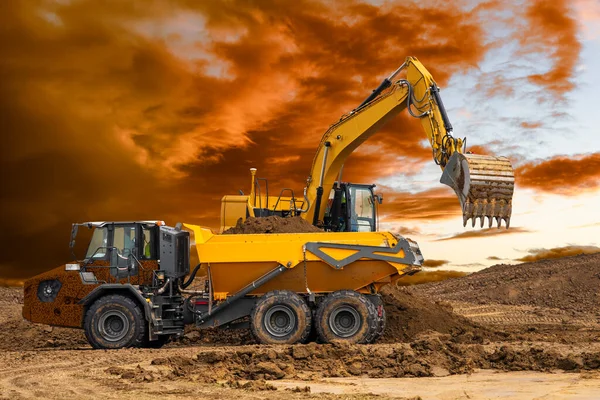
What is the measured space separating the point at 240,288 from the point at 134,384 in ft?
13.2

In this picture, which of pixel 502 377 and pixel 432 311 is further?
pixel 432 311

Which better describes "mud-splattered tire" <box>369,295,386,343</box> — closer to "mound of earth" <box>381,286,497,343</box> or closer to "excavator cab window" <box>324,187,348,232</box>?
"mound of earth" <box>381,286,497,343</box>

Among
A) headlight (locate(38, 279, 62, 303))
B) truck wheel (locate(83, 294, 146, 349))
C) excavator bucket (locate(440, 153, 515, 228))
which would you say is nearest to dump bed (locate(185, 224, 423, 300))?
excavator bucket (locate(440, 153, 515, 228))

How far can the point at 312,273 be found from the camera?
44.7ft

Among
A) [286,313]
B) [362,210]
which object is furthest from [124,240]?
[362,210]

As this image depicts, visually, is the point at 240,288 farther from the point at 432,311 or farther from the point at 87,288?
the point at 432,311

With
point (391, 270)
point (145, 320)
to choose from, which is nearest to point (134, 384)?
point (145, 320)

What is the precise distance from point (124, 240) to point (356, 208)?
5973 millimetres

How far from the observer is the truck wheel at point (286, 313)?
1335cm

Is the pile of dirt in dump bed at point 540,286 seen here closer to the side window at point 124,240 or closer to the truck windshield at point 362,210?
the truck windshield at point 362,210

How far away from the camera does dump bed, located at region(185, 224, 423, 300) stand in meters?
13.5

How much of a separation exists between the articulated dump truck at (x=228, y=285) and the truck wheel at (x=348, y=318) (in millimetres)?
19

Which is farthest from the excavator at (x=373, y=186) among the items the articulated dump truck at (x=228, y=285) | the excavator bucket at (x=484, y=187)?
the articulated dump truck at (x=228, y=285)

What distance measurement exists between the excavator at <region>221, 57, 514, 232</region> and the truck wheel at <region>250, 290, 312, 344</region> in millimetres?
3640
